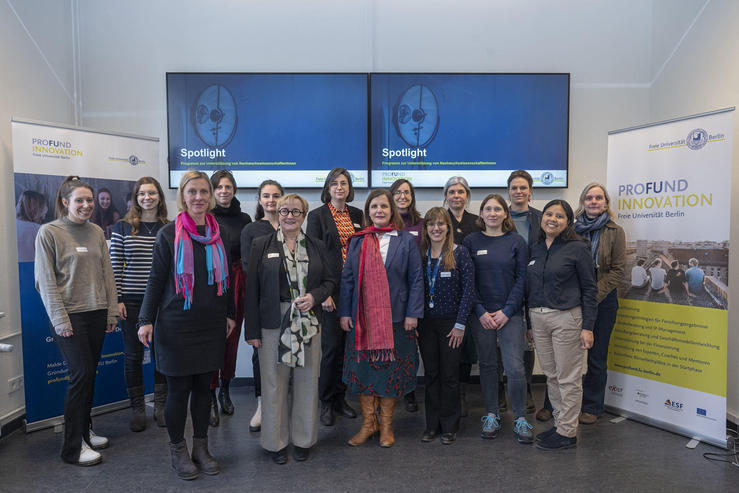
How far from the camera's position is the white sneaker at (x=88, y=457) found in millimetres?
2674

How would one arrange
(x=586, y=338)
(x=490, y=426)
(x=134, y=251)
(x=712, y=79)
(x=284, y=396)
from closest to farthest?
(x=284, y=396) < (x=586, y=338) < (x=490, y=426) < (x=134, y=251) < (x=712, y=79)

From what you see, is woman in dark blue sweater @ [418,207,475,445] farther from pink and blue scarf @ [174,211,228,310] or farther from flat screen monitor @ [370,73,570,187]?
flat screen monitor @ [370,73,570,187]

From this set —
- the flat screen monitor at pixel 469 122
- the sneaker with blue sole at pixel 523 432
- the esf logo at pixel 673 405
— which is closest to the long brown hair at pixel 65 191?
the flat screen monitor at pixel 469 122

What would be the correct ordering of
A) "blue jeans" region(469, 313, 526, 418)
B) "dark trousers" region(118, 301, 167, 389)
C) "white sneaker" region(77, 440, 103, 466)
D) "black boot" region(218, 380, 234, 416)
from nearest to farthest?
"white sneaker" region(77, 440, 103, 466) < "blue jeans" region(469, 313, 526, 418) < "dark trousers" region(118, 301, 167, 389) < "black boot" region(218, 380, 234, 416)

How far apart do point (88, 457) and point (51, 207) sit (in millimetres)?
1811

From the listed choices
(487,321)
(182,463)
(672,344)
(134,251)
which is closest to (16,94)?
(134,251)

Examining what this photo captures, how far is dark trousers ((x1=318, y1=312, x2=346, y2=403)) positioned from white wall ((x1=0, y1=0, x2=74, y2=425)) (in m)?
2.28

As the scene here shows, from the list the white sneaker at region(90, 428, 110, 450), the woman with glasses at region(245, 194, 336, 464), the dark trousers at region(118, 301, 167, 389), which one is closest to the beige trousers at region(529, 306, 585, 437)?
the woman with glasses at region(245, 194, 336, 464)

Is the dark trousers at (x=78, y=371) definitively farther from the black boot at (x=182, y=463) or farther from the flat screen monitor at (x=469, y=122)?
the flat screen monitor at (x=469, y=122)

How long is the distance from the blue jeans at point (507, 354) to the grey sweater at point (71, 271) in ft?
7.89

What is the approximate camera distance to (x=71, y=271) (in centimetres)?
268

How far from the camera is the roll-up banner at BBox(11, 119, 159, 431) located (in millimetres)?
3141

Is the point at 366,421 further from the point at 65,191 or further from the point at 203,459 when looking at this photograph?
the point at 65,191

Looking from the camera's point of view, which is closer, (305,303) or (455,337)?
(305,303)
